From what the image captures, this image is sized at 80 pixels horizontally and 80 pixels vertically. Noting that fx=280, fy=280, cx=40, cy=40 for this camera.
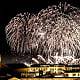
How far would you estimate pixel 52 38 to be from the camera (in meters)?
3.74

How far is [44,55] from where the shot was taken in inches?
148

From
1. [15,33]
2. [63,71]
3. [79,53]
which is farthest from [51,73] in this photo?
[15,33]

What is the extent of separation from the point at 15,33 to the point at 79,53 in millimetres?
894

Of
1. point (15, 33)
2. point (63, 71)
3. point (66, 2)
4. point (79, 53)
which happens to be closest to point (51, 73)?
point (63, 71)

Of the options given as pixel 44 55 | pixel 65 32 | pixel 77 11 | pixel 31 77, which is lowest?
pixel 31 77

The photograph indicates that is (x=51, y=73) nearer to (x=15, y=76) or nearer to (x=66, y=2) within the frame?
(x=15, y=76)

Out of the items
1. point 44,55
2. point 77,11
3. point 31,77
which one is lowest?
point 31,77

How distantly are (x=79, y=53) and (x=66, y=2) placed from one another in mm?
710

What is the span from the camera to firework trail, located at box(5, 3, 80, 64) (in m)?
3.73

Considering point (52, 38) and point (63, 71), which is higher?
point (52, 38)

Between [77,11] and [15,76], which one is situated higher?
[77,11]

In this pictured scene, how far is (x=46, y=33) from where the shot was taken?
148 inches

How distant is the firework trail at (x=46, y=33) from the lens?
3.73m

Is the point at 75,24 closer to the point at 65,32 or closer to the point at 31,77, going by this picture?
the point at 65,32
